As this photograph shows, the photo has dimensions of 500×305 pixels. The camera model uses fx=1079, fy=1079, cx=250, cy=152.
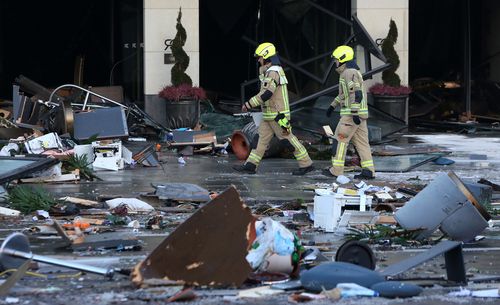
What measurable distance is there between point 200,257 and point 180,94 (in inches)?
497

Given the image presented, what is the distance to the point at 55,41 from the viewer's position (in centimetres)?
2858

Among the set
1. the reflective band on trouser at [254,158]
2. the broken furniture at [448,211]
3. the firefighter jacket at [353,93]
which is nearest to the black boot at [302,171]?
the reflective band on trouser at [254,158]

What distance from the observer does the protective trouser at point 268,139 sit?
15477 millimetres

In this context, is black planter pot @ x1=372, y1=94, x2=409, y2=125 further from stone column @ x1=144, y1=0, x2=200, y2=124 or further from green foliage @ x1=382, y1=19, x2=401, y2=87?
stone column @ x1=144, y1=0, x2=200, y2=124

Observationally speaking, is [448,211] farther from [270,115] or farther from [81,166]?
[81,166]

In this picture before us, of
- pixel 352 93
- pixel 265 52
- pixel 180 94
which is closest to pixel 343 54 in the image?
pixel 352 93

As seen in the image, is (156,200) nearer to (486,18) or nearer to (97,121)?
(97,121)

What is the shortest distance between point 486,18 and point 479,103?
3.16 meters

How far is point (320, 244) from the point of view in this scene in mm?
10281

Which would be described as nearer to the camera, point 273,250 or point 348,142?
point 273,250

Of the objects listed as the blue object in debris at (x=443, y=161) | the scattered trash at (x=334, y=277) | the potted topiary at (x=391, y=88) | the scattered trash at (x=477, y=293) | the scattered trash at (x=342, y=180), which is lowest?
the scattered trash at (x=477, y=293)

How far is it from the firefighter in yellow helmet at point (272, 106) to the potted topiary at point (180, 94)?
16.2ft

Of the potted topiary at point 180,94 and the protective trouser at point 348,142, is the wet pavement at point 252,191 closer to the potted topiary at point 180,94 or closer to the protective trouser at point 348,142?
the protective trouser at point 348,142

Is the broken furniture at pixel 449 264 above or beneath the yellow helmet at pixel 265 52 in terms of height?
beneath
